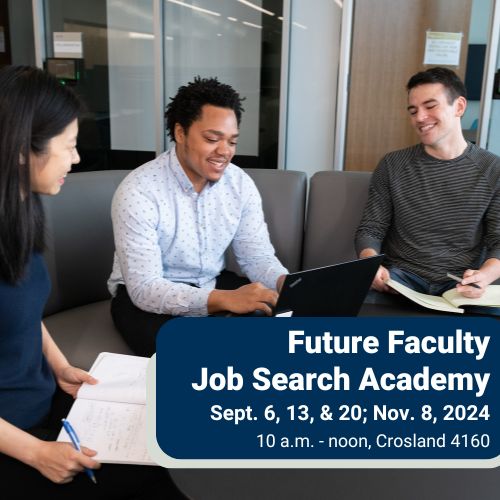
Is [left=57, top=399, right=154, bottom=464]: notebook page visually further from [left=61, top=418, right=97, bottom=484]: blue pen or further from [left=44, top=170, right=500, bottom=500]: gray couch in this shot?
[left=44, top=170, right=500, bottom=500]: gray couch

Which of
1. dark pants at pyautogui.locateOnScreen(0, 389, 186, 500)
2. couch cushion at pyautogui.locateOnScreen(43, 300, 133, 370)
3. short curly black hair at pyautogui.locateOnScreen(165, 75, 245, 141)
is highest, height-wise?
short curly black hair at pyautogui.locateOnScreen(165, 75, 245, 141)

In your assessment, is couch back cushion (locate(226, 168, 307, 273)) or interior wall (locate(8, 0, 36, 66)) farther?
interior wall (locate(8, 0, 36, 66))

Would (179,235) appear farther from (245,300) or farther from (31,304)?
(31,304)

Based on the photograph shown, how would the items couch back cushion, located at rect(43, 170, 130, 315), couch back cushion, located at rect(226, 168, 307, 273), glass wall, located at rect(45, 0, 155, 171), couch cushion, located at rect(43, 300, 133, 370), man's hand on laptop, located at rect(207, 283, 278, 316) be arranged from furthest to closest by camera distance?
glass wall, located at rect(45, 0, 155, 171) → couch back cushion, located at rect(226, 168, 307, 273) → couch back cushion, located at rect(43, 170, 130, 315) → couch cushion, located at rect(43, 300, 133, 370) → man's hand on laptop, located at rect(207, 283, 278, 316)

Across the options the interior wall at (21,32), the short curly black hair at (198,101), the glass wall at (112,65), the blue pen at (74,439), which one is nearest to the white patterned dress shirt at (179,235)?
the short curly black hair at (198,101)

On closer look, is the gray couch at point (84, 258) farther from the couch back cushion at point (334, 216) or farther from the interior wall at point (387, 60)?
the interior wall at point (387, 60)

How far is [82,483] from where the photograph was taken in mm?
1150

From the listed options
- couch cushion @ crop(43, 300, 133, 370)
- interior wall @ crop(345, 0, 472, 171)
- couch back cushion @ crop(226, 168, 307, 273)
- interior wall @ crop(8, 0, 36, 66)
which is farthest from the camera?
interior wall @ crop(8, 0, 36, 66)

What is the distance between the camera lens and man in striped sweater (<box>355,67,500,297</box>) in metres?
2.14

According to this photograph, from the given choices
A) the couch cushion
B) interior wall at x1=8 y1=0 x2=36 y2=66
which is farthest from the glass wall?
the couch cushion

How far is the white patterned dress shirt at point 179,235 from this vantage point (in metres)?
1.76

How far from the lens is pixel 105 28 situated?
4164 millimetres

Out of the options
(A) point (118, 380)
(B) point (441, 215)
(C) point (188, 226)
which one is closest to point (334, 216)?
(B) point (441, 215)

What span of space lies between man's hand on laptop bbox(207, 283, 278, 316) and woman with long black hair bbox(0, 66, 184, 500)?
0.43m
